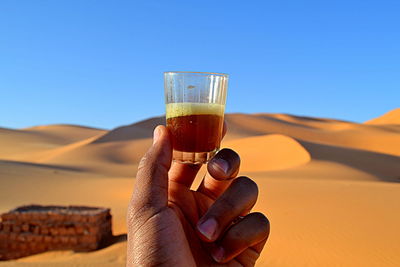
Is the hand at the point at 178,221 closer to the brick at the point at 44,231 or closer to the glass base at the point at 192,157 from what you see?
the glass base at the point at 192,157

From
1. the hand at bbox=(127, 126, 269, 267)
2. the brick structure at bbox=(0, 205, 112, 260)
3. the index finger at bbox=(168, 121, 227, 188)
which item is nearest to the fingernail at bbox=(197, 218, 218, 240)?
the hand at bbox=(127, 126, 269, 267)

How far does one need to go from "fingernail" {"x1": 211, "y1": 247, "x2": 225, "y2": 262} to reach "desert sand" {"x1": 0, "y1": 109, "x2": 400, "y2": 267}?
4.93m

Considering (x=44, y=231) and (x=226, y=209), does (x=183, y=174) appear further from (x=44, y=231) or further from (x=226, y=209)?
(x=44, y=231)

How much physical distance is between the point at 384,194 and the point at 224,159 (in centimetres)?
1027

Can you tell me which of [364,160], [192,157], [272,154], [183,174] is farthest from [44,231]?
[364,160]

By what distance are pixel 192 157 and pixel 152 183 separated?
29cm

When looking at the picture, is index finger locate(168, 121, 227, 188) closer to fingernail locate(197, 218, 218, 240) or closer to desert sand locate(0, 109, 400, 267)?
fingernail locate(197, 218, 218, 240)

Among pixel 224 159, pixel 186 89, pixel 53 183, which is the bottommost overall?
pixel 53 183

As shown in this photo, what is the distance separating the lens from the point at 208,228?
88.6 inches

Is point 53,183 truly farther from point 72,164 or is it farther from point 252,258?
point 252,258

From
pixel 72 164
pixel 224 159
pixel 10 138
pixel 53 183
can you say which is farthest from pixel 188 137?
pixel 10 138

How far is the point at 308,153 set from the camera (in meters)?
22.4

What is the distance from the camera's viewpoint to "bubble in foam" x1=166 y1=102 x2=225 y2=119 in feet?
7.82

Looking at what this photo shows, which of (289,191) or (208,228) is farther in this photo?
(289,191)
